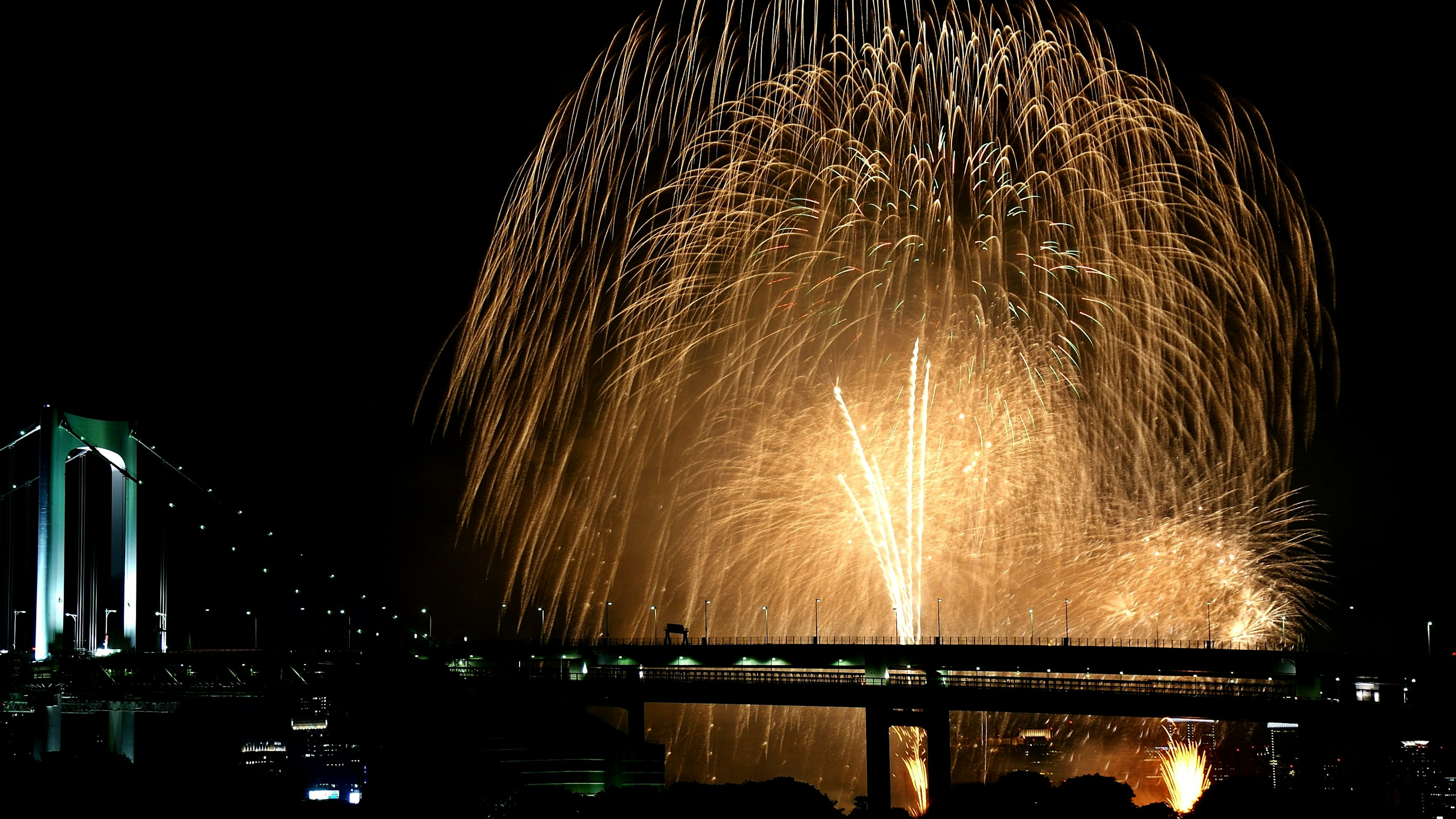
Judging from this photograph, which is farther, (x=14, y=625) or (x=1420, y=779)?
(x=14, y=625)

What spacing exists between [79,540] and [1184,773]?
5232cm

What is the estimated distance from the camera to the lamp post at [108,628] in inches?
2340

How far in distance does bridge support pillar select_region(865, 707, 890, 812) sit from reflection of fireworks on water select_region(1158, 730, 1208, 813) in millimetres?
10508

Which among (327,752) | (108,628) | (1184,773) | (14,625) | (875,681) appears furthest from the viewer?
(327,752)

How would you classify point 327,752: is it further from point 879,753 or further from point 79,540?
point 879,753

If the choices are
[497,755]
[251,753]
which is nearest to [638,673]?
[497,755]

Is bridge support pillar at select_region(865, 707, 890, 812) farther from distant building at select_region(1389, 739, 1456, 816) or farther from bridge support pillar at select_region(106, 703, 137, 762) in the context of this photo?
bridge support pillar at select_region(106, 703, 137, 762)

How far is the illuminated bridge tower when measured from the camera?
55219 millimetres

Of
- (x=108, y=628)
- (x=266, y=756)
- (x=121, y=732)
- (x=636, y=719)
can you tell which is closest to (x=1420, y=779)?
(x=636, y=719)

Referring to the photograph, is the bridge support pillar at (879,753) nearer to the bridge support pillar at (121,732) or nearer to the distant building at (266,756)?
the distant building at (266,756)

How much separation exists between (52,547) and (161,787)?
89.8ft

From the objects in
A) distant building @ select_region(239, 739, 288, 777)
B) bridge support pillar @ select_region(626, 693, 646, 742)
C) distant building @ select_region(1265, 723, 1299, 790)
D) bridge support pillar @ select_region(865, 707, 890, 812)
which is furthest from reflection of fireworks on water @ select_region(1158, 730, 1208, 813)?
distant building @ select_region(239, 739, 288, 777)

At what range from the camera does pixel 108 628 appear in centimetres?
6041

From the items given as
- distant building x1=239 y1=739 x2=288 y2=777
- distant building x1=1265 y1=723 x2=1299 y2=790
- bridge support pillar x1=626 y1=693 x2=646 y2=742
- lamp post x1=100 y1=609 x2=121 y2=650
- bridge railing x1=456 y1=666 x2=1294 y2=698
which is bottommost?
distant building x1=239 y1=739 x2=288 y2=777
